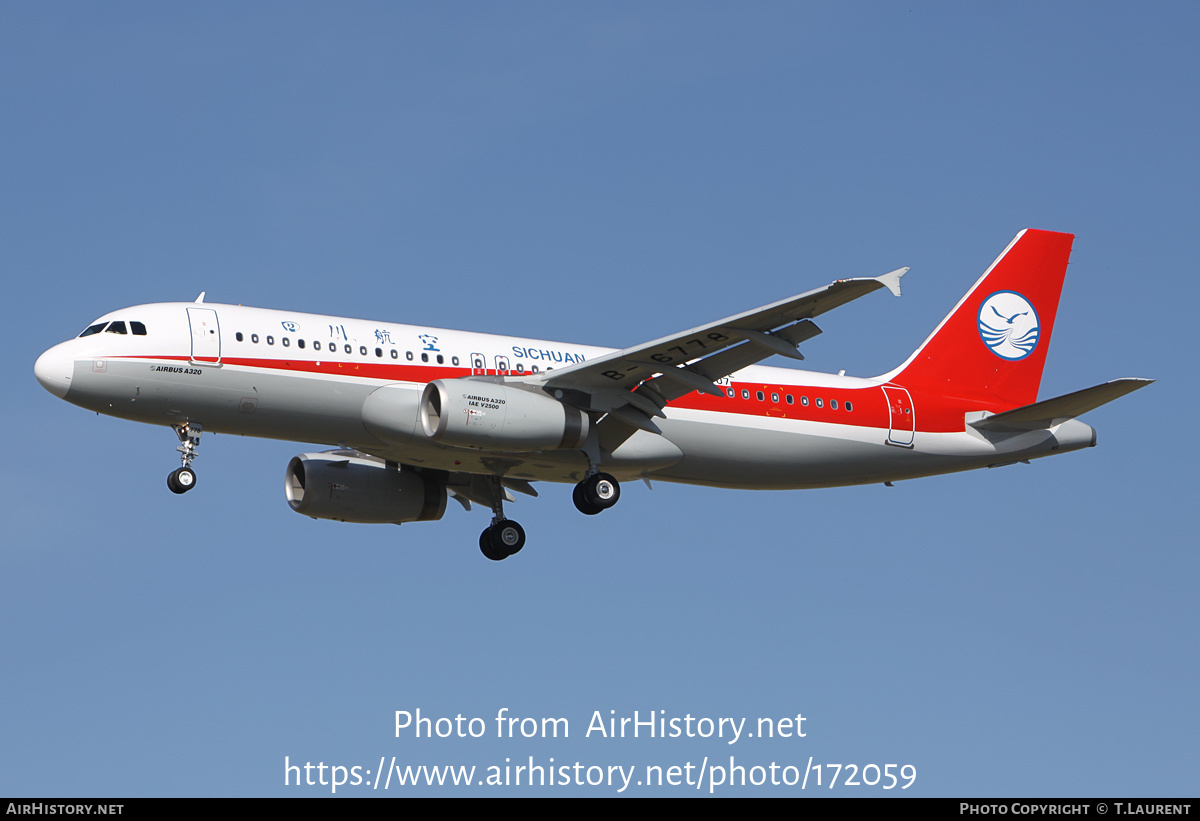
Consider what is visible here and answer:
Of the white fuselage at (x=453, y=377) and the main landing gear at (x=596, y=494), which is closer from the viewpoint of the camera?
the white fuselage at (x=453, y=377)

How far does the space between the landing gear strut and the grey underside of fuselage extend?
147 centimetres

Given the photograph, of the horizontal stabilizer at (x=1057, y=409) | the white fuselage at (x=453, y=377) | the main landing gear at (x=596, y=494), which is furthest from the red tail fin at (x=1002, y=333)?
the main landing gear at (x=596, y=494)

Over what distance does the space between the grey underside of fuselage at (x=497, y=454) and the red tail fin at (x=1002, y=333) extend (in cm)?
187

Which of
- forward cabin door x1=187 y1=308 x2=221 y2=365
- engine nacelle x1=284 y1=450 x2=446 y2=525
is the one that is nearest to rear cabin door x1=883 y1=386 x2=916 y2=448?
engine nacelle x1=284 y1=450 x2=446 y2=525

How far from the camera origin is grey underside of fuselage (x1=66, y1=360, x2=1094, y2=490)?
30.4m

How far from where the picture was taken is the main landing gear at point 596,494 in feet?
110

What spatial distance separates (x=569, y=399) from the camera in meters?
32.8

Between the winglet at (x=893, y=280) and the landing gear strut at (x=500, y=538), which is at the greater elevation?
the winglet at (x=893, y=280)

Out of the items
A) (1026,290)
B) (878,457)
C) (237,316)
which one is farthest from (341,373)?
(1026,290)

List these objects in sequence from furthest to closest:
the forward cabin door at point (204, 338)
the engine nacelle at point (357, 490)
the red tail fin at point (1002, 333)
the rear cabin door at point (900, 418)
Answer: the red tail fin at point (1002, 333), the rear cabin door at point (900, 418), the engine nacelle at point (357, 490), the forward cabin door at point (204, 338)

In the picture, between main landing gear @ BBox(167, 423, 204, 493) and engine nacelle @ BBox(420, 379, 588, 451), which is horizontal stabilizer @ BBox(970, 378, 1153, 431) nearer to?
engine nacelle @ BBox(420, 379, 588, 451)

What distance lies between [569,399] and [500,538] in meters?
4.88

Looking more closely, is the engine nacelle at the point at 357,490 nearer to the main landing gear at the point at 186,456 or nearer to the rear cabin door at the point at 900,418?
the main landing gear at the point at 186,456

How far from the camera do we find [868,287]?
92.0 feet
